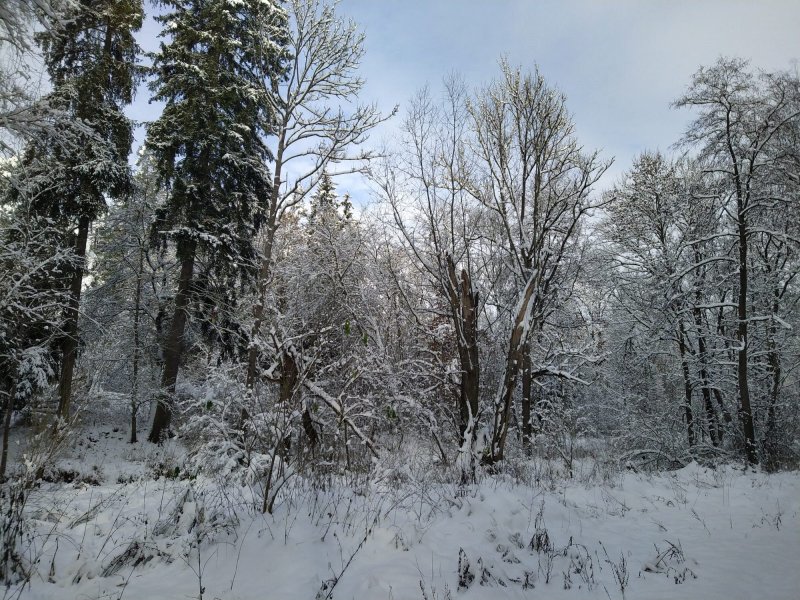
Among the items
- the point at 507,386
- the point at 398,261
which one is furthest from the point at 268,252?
the point at 507,386

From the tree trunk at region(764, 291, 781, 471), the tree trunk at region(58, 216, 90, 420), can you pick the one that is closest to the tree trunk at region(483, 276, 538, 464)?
the tree trunk at region(764, 291, 781, 471)

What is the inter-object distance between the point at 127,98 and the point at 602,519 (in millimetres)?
17264

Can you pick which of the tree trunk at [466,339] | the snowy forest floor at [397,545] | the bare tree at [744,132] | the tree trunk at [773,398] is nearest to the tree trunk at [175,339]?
the snowy forest floor at [397,545]

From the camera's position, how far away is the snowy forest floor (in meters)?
3.22

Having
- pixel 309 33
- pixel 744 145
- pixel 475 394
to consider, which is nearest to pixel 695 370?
pixel 744 145

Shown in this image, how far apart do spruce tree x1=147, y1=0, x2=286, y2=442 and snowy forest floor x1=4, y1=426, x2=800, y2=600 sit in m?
9.86

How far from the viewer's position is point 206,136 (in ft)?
47.2

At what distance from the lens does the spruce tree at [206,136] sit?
14.1 m

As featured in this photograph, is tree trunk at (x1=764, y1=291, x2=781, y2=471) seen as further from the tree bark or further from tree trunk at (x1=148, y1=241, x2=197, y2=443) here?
tree trunk at (x1=148, y1=241, x2=197, y2=443)

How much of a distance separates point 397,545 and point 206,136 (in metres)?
14.7

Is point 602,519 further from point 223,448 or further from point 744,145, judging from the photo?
point 744,145

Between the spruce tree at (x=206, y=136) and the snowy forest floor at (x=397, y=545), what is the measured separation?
9861 millimetres

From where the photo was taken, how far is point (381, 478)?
18.7 feet

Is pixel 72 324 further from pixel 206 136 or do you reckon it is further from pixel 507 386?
pixel 507 386
